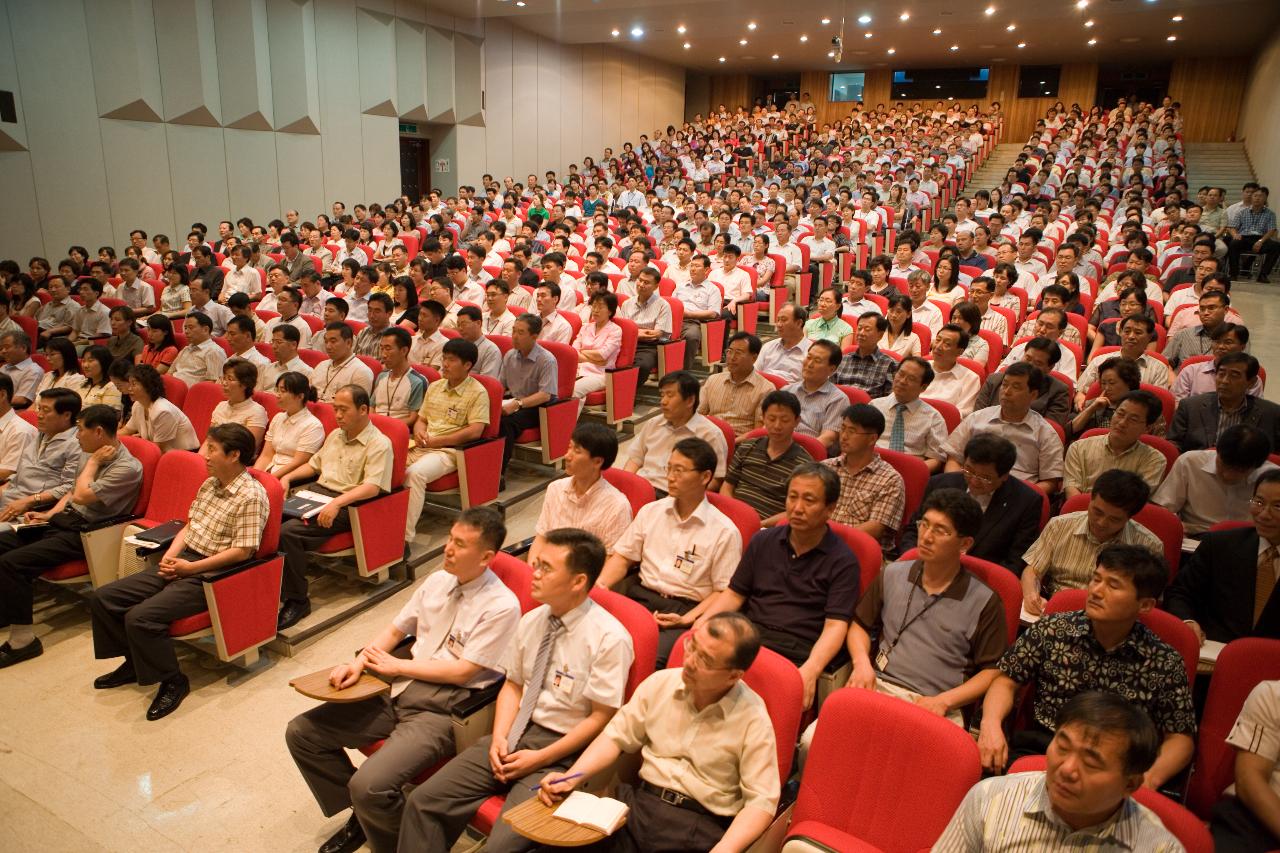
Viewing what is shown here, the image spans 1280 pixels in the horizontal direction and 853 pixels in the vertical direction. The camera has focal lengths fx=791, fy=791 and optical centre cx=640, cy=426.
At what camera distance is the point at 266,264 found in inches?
366

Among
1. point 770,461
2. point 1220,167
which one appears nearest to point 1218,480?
point 770,461

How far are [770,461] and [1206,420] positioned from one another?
6.96ft

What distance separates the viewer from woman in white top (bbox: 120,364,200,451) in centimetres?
413

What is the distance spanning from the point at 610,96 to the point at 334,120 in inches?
324

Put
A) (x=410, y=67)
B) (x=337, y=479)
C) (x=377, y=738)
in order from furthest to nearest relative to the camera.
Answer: (x=410, y=67), (x=337, y=479), (x=377, y=738)

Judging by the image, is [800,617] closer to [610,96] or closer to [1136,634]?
[1136,634]

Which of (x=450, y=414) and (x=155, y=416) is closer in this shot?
(x=155, y=416)

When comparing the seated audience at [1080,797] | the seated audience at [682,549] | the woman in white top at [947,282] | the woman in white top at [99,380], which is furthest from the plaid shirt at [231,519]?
the woman in white top at [947,282]

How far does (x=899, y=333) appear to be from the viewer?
17.3 feet

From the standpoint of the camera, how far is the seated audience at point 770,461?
10.7 ft

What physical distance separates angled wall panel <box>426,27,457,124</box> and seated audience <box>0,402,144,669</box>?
11907 millimetres

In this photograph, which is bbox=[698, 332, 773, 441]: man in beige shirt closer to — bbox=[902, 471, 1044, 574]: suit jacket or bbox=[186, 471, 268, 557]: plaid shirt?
bbox=[902, 471, 1044, 574]: suit jacket

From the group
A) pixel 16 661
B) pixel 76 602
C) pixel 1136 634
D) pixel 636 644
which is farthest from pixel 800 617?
pixel 76 602

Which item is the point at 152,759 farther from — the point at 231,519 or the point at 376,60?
the point at 376,60
